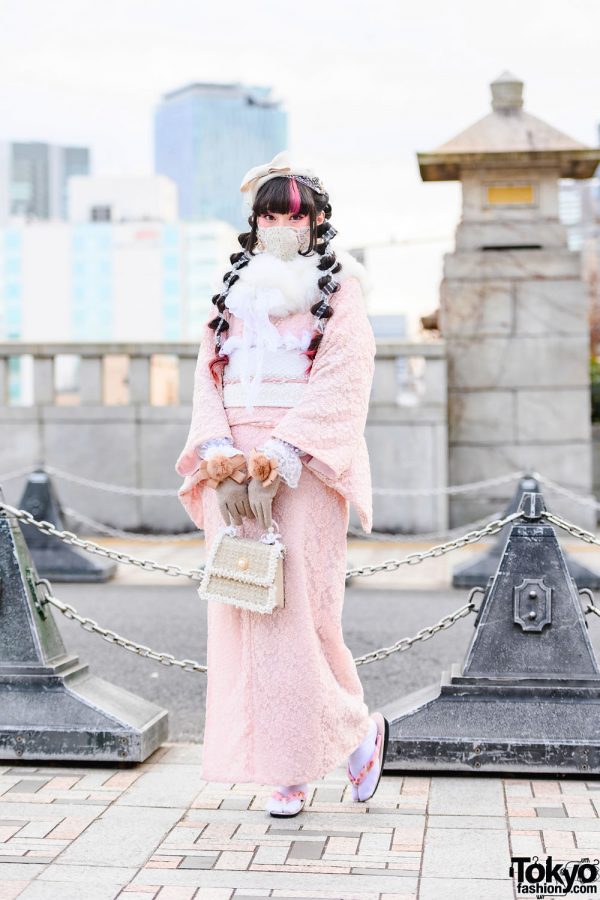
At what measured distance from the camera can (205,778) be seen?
3.82 m

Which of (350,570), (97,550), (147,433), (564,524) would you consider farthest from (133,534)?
(564,524)

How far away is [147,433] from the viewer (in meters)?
12.5

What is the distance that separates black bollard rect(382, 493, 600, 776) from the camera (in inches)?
168

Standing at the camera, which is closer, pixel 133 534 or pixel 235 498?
pixel 235 498

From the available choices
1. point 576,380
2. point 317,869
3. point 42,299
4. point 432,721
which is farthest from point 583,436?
point 42,299

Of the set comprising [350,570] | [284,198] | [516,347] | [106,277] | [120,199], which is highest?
[120,199]

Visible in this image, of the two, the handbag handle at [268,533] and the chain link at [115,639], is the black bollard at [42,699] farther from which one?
the handbag handle at [268,533]

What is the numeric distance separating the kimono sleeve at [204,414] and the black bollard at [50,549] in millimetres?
5932

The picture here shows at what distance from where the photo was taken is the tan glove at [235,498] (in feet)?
12.3

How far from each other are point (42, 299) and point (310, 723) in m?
124

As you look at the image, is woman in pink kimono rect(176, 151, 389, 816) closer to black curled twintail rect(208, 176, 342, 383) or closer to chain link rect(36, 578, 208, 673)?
black curled twintail rect(208, 176, 342, 383)

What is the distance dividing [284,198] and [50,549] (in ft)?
21.6

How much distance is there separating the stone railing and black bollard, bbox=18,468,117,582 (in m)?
2.35

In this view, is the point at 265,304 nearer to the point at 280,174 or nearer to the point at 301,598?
the point at 280,174
